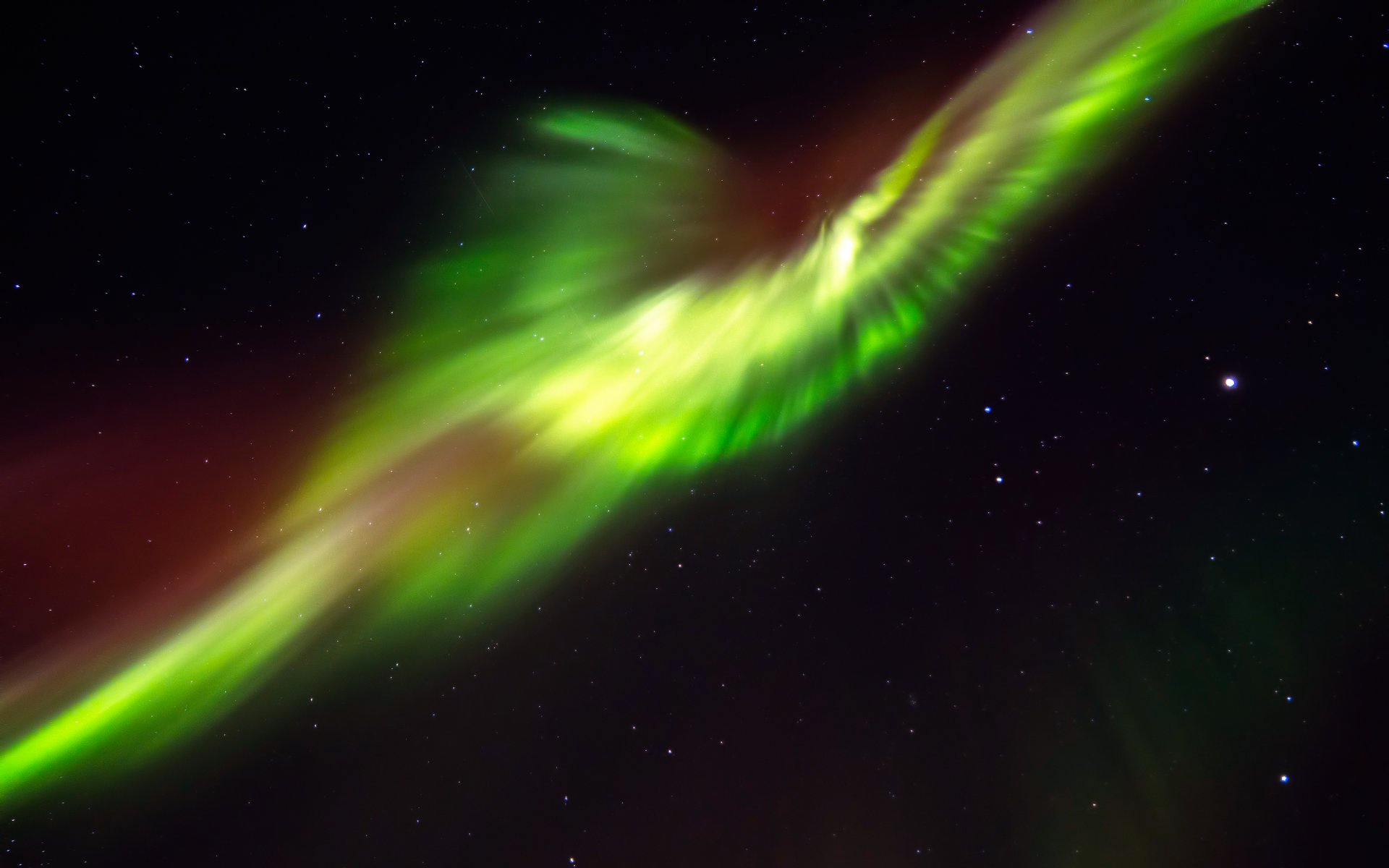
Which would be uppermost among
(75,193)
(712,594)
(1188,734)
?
(75,193)

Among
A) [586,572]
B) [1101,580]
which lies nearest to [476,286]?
[586,572]

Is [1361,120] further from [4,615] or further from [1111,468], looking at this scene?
[4,615]

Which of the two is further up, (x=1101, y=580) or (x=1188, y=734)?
(x=1101, y=580)

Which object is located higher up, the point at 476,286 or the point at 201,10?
the point at 201,10

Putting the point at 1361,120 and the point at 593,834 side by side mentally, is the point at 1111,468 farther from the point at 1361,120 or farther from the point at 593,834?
the point at 593,834

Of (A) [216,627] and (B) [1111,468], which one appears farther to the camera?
(A) [216,627]

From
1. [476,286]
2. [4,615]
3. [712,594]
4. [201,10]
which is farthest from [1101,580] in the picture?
[4,615]
